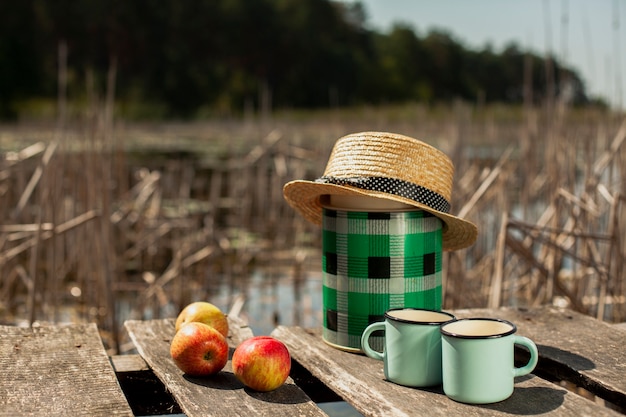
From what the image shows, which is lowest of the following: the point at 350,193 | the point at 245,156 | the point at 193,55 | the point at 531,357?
the point at 531,357

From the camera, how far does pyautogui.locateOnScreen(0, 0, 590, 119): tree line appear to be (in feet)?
116

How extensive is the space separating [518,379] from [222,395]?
481 mm

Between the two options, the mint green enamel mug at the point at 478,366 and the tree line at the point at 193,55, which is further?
the tree line at the point at 193,55

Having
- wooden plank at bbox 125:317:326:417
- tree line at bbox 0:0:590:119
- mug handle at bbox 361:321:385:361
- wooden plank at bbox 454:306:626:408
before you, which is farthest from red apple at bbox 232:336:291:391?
tree line at bbox 0:0:590:119

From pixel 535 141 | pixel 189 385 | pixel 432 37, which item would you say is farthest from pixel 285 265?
pixel 432 37

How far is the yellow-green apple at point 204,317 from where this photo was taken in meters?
1.62

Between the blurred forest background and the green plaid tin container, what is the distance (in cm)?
95

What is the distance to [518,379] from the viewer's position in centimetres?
135

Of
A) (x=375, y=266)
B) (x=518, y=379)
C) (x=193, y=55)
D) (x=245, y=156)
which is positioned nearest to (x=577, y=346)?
(x=518, y=379)

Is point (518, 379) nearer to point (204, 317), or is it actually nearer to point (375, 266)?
point (375, 266)

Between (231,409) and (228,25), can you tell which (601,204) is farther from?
(228,25)

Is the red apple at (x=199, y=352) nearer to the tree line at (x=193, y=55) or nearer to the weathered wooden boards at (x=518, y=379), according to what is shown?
the weathered wooden boards at (x=518, y=379)

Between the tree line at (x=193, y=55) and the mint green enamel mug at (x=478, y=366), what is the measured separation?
29591mm

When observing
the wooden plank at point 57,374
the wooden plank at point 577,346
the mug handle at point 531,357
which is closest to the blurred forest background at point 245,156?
the wooden plank at point 577,346
